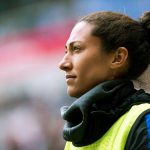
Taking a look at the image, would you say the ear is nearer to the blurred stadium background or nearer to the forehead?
the forehead

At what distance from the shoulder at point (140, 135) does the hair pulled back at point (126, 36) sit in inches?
8.1

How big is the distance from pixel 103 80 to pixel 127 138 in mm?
202

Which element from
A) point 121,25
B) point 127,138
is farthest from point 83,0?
point 127,138

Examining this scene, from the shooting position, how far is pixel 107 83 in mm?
1328

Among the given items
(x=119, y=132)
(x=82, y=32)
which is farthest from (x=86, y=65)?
(x=119, y=132)

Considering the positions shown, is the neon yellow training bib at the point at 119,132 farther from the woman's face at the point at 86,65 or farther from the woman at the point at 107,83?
the woman's face at the point at 86,65

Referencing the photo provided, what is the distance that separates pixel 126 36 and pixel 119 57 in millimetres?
58

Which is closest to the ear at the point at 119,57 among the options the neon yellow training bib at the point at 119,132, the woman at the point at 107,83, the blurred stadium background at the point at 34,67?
the woman at the point at 107,83

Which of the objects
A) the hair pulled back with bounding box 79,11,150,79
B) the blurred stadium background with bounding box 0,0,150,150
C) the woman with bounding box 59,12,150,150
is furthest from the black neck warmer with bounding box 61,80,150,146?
the blurred stadium background with bounding box 0,0,150,150

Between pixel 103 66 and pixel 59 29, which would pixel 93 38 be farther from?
pixel 59 29

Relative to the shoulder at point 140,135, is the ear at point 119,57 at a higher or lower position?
higher

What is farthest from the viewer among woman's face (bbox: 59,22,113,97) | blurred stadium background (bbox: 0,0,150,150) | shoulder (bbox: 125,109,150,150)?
blurred stadium background (bbox: 0,0,150,150)

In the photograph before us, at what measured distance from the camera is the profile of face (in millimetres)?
1360

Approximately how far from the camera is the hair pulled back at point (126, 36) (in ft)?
4.56
